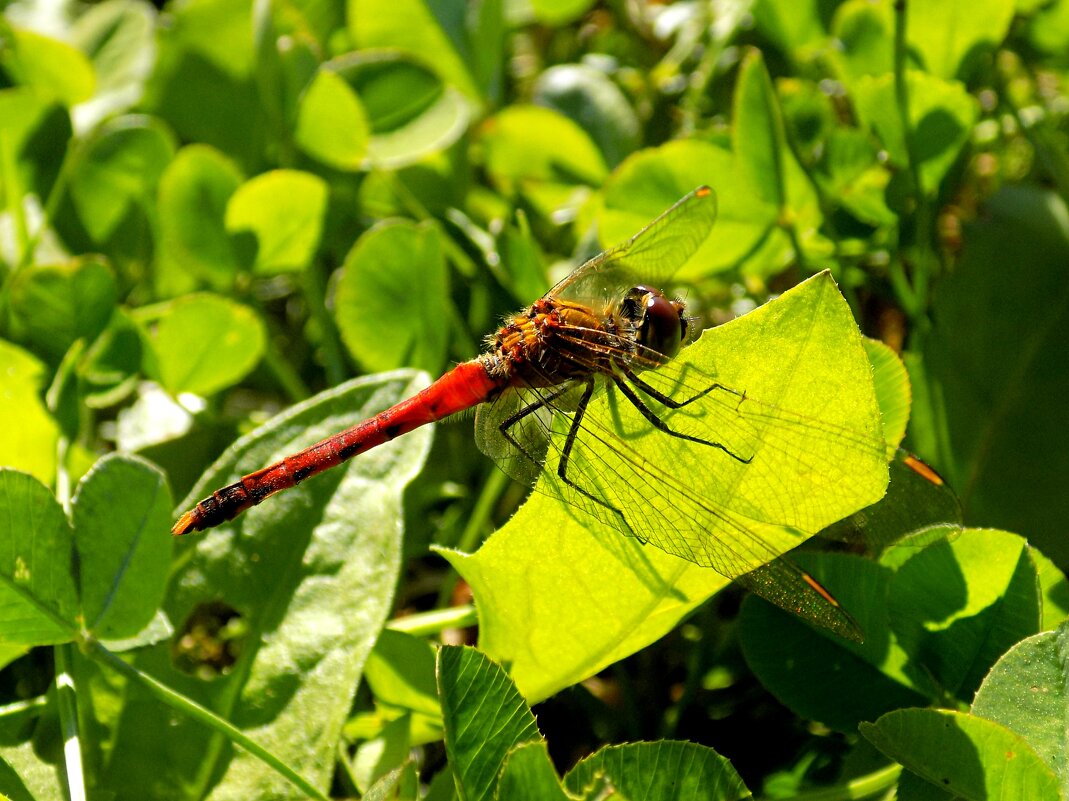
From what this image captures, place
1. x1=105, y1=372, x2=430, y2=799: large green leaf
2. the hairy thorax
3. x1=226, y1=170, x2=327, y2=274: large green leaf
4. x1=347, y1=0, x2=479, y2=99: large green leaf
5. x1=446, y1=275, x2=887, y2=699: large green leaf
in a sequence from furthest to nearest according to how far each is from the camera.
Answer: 1. x1=347, y1=0, x2=479, y2=99: large green leaf
2. x1=226, y1=170, x2=327, y2=274: large green leaf
3. the hairy thorax
4. x1=105, y1=372, x2=430, y2=799: large green leaf
5. x1=446, y1=275, x2=887, y2=699: large green leaf

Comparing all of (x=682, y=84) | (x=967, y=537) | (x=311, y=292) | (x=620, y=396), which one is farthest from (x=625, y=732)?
(x=682, y=84)

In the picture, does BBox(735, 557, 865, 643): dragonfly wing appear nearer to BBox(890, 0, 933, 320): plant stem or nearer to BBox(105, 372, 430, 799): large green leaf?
BBox(105, 372, 430, 799): large green leaf

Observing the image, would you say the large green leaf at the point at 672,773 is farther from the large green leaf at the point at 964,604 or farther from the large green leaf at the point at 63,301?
the large green leaf at the point at 63,301

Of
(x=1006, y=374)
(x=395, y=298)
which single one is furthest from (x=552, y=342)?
(x=1006, y=374)

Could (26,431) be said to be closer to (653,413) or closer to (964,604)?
(653,413)

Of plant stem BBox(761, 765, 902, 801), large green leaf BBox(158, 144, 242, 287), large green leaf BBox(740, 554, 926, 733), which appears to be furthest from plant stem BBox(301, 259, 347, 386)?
plant stem BBox(761, 765, 902, 801)

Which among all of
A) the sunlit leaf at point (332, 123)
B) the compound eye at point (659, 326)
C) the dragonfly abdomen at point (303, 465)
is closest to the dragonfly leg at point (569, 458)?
the compound eye at point (659, 326)

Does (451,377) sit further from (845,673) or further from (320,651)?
(845,673)
